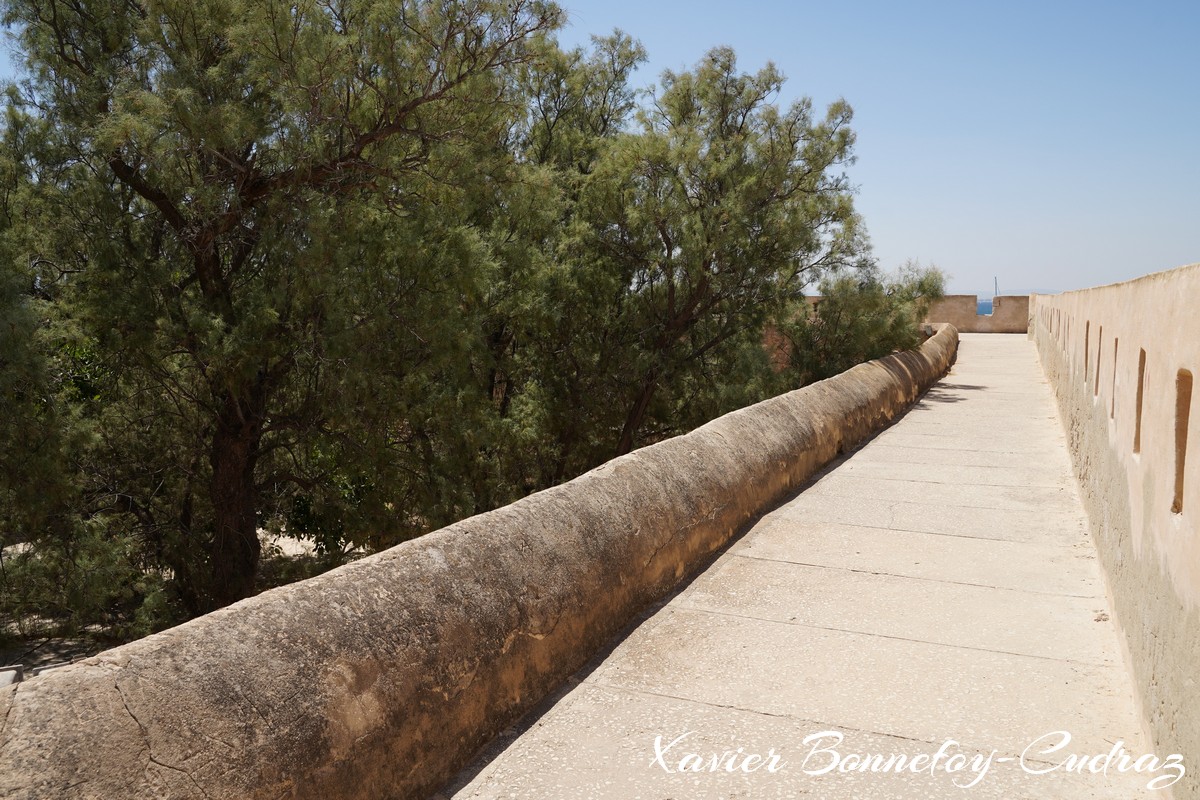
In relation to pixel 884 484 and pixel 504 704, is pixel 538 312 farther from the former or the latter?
pixel 504 704

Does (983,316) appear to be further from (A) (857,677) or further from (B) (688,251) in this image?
(A) (857,677)

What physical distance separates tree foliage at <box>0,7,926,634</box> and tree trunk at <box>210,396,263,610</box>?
1.2 inches

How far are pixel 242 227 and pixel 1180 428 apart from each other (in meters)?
11.1

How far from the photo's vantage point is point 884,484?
728 cm

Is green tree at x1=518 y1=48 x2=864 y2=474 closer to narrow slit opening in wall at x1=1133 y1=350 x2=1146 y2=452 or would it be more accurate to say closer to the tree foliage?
the tree foliage

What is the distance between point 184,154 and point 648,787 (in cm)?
1013

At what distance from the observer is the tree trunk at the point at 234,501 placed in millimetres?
12445

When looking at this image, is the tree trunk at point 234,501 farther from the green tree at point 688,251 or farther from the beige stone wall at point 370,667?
the beige stone wall at point 370,667

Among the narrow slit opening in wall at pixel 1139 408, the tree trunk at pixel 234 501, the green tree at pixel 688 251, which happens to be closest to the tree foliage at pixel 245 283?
the tree trunk at pixel 234 501

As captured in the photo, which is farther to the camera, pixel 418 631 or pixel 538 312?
pixel 538 312

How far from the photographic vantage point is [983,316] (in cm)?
3400

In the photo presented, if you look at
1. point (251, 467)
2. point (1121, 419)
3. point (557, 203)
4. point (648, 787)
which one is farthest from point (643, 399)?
point (648, 787)

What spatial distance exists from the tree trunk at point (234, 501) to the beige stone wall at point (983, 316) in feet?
86.4

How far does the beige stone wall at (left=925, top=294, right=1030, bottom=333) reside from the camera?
110 ft
